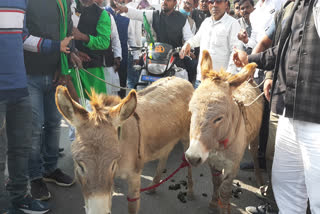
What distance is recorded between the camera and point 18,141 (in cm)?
294

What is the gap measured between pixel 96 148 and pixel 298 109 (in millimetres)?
1653

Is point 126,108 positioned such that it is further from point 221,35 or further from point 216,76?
point 221,35

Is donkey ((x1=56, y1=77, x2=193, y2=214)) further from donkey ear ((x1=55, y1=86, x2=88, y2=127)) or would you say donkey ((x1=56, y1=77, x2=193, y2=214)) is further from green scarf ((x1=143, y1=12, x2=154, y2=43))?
green scarf ((x1=143, y1=12, x2=154, y2=43))

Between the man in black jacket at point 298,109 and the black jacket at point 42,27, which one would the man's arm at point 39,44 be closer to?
the black jacket at point 42,27

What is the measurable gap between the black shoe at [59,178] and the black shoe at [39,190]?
11.8 inches

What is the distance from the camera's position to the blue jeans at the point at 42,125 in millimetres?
3369

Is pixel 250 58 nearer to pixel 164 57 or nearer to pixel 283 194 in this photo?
pixel 283 194

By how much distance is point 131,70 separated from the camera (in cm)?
711

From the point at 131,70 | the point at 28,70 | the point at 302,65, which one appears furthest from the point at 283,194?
the point at 131,70

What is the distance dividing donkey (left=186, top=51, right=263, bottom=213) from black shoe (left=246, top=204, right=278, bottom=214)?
0.65 meters

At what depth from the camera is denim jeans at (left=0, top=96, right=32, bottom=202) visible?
9.44 ft

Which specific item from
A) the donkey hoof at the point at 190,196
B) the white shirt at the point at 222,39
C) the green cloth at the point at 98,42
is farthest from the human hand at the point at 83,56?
the donkey hoof at the point at 190,196

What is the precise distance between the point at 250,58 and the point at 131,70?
15.1ft

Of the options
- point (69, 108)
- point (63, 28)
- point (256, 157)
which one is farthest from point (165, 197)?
point (63, 28)
